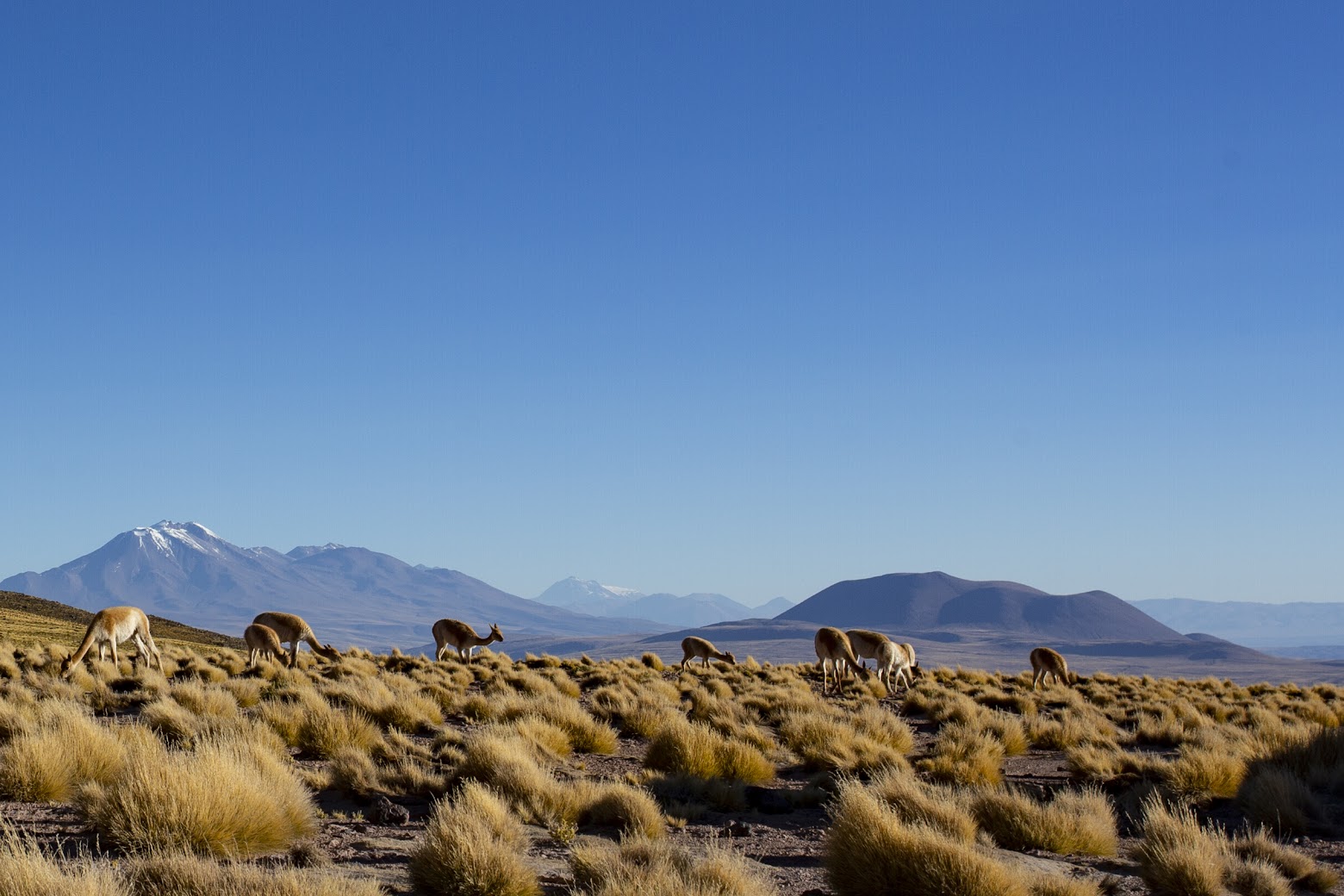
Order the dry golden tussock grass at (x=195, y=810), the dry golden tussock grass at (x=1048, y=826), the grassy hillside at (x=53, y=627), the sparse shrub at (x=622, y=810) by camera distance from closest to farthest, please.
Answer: the dry golden tussock grass at (x=195, y=810) → the sparse shrub at (x=622, y=810) → the dry golden tussock grass at (x=1048, y=826) → the grassy hillside at (x=53, y=627)

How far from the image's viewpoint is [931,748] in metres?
15.3

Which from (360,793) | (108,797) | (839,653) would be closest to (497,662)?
(839,653)

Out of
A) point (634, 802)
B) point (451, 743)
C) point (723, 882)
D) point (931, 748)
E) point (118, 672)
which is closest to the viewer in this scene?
point (723, 882)

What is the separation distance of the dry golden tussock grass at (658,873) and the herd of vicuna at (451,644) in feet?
41.9

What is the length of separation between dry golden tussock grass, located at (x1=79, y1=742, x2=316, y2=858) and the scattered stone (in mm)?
1062

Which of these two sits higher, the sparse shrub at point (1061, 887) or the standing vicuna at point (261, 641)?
the standing vicuna at point (261, 641)

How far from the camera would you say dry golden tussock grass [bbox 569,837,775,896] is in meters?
5.94

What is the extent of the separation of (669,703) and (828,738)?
17.2 ft

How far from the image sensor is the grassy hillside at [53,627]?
28797mm

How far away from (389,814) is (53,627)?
27877mm

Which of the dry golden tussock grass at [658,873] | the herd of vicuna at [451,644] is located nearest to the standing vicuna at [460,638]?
the herd of vicuna at [451,644]

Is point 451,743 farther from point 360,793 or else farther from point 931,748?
point 931,748

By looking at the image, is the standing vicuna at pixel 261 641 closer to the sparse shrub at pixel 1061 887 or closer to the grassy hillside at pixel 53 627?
the grassy hillside at pixel 53 627

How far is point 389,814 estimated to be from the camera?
30.4ft
